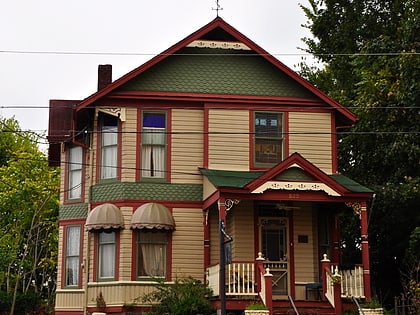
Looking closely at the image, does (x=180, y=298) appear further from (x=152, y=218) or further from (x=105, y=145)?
(x=105, y=145)

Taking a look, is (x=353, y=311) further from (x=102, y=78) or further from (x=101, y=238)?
(x=102, y=78)

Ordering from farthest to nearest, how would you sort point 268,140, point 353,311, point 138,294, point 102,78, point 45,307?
point 45,307 < point 102,78 < point 268,140 < point 138,294 < point 353,311

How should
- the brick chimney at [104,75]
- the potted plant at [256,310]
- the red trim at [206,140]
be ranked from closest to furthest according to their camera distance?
the potted plant at [256,310], the red trim at [206,140], the brick chimney at [104,75]

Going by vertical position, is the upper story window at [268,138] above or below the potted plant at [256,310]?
above

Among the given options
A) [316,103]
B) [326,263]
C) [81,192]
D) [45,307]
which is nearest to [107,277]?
[81,192]

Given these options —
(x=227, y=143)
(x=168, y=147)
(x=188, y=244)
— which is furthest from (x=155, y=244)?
(x=227, y=143)

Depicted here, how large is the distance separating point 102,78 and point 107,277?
719 cm

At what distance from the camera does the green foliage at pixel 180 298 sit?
2138 cm

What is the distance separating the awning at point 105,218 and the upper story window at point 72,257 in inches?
67.6

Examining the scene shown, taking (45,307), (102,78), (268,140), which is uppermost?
(102,78)

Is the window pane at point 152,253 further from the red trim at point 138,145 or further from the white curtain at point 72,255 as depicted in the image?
the white curtain at point 72,255

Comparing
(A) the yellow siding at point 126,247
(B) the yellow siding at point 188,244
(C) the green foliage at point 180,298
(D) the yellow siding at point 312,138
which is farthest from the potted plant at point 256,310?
(D) the yellow siding at point 312,138

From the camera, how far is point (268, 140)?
25.2 meters

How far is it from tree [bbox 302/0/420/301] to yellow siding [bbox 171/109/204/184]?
541cm
